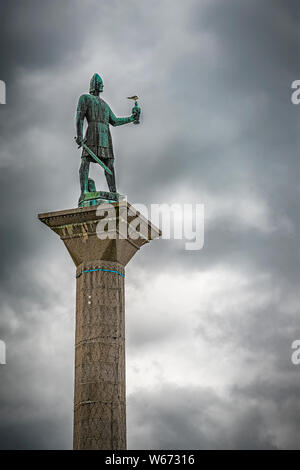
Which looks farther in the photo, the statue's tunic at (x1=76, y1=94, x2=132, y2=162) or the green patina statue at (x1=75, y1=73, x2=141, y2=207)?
the statue's tunic at (x1=76, y1=94, x2=132, y2=162)

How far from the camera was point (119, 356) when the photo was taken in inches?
882

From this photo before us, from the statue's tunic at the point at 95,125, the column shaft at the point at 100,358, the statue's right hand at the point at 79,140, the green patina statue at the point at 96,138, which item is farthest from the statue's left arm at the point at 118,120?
the column shaft at the point at 100,358

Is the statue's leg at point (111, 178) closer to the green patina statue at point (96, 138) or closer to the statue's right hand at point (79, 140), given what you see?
the green patina statue at point (96, 138)

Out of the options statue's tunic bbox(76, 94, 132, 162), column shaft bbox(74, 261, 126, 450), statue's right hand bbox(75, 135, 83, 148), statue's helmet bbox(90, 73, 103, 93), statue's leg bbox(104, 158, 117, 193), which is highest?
statue's helmet bbox(90, 73, 103, 93)

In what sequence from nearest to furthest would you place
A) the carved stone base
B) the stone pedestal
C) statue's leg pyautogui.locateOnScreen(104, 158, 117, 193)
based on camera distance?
the stone pedestal, the carved stone base, statue's leg pyautogui.locateOnScreen(104, 158, 117, 193)

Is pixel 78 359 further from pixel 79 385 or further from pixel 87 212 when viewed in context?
pixel 87 212

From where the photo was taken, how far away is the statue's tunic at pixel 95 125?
2520 centimetres

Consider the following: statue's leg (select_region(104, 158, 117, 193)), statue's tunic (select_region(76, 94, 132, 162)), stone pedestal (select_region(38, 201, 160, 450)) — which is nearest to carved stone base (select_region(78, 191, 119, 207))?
statue's leg (select_region(104, 158, 117, 193))

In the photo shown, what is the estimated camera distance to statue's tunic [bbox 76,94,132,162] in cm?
2520

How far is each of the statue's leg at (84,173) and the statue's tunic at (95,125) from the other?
0.18 meters

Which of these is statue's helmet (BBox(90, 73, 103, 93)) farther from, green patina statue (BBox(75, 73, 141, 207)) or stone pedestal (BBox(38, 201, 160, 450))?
stone pedestal (BBox(38, 201, 160, 450))

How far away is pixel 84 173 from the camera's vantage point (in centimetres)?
2495

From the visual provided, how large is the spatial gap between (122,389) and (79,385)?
49.2 inches
